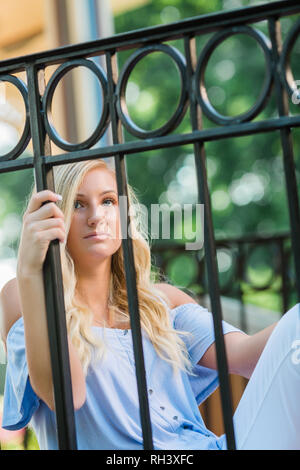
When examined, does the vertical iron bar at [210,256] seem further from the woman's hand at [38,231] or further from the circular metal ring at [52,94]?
the woman's hand at [38,231]

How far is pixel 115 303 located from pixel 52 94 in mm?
824

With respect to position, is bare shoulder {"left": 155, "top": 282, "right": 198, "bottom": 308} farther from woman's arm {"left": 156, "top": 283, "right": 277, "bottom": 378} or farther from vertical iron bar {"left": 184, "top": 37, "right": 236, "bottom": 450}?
vertical iron bar {"left": 184, "top": 37, "right": 236, "bottom": 450}

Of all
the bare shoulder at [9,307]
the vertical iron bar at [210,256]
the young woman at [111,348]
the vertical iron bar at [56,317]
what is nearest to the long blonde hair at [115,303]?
the young woman at [111,348]

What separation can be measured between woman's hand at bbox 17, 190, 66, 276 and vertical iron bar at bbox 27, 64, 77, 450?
2 cm

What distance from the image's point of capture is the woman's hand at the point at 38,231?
1322 mm

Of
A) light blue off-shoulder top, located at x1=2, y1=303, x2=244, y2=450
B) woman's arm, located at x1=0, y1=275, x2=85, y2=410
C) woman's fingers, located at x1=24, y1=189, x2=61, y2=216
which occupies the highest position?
woman's fingers, located at x1=24, y1=189, x2=61, y2=216

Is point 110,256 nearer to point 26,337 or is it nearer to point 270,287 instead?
point 26,337

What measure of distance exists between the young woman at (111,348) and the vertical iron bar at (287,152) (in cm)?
36

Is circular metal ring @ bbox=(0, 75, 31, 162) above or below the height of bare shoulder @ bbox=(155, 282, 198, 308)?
above

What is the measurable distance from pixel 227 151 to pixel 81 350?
9.14 meters

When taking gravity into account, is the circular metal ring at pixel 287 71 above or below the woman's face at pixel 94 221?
above

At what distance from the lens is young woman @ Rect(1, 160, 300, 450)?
1.40m

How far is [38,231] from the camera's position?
4.34 ft

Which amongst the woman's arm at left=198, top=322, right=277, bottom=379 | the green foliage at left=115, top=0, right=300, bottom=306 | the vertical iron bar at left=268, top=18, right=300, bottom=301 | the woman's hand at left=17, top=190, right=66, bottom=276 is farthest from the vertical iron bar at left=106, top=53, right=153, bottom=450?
the green foliage at left=115, top=0, right=300, bottom=306
